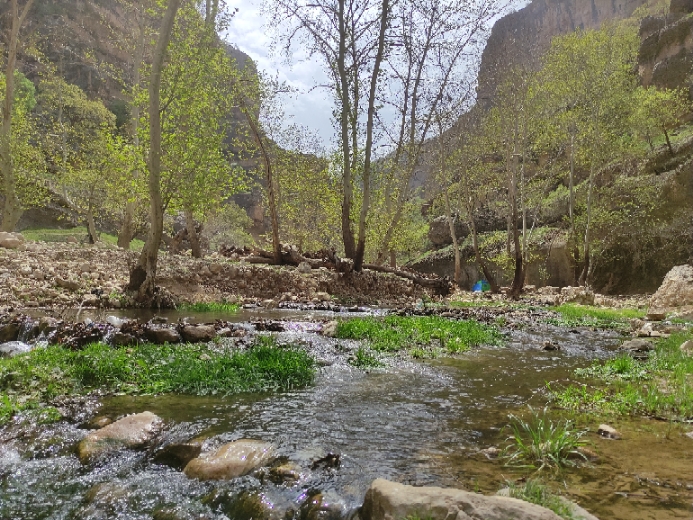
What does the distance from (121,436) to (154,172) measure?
9.25 metres

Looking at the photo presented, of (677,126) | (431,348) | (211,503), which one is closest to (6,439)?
(211,503)

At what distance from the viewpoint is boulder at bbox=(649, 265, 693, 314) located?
14148mm

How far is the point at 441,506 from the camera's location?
2.48 m

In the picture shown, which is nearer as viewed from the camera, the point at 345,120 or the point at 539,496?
the point at 539,496

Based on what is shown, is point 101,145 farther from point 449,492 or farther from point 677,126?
point 677,126

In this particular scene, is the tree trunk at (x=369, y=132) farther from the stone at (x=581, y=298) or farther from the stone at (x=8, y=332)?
the stone at (x=8, y=332)

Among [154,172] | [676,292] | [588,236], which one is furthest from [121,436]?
[588,236]

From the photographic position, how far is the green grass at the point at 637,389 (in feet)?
15.3

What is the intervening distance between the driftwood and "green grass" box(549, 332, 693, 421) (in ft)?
43.1

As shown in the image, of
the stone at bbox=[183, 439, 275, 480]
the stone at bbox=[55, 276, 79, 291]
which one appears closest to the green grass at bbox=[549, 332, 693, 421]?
the stone at bbox=[183, 439, 275, 480]

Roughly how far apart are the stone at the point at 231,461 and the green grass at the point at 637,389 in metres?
3.20

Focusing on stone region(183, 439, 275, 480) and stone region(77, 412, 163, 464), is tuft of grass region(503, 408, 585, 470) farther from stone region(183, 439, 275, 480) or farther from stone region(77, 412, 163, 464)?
stone region(77, 412, 163, 464)

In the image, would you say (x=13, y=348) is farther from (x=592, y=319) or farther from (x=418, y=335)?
(x=592, y=319)

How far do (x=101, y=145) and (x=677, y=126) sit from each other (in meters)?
43.6
